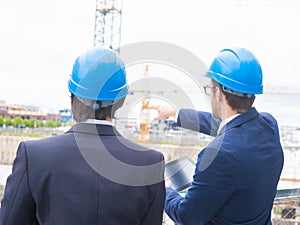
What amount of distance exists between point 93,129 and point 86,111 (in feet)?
0.20

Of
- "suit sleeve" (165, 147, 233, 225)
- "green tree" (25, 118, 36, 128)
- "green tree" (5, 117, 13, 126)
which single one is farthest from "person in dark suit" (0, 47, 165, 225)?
"green tree" (5, 117, 13, 126)

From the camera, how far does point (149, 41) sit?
1.55 meters

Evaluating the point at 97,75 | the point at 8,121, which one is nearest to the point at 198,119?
the point at 97,75

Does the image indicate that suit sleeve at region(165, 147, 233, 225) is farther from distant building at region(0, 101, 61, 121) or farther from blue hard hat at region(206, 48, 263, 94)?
distant building at region(0, 101, 61, 121)

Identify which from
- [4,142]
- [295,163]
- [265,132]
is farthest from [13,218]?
[4,142]

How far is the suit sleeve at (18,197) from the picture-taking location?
1.09 meters

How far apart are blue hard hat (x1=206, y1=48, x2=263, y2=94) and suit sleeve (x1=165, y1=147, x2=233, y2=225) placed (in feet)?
0.94

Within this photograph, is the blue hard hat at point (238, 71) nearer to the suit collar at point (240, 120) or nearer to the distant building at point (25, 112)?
the suit collar at point (240, 120)

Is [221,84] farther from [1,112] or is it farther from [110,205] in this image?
[1,112]

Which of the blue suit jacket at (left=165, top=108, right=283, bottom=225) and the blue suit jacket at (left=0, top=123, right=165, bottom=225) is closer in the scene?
the blue suit jacket at (left=0, top=123, right=165, bottom=225)

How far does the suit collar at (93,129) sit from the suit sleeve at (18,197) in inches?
6.5

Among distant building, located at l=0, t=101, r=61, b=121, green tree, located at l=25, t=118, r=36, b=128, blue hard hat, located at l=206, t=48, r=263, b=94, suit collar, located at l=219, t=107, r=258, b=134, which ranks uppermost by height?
blue hard hat, located at l=206, t=48, r=263, b=94

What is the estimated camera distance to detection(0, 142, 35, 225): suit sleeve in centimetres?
109

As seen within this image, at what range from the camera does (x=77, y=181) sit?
1.11 meters
